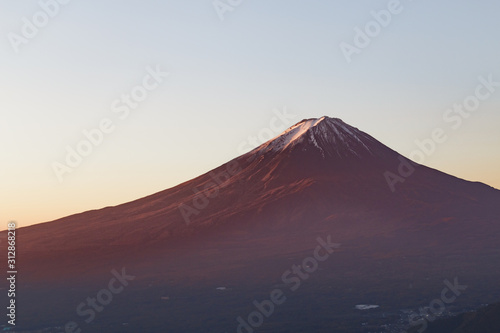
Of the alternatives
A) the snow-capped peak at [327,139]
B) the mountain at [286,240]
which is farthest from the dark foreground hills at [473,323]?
the snow-capped peak at [327,139]

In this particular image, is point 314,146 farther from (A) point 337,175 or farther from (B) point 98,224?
(B) point 98,224

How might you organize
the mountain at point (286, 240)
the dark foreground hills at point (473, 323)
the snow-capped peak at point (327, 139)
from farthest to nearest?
the snow-capped peak at point (327, 139)
the mountain at point (286, 240)
the dark foreground hills at point (473, 323)

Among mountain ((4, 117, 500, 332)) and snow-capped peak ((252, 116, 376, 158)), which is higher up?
snow-capped peak ((252, 116, 376, 158))

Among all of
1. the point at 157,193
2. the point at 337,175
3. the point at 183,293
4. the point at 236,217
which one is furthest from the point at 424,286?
the point at 157,193

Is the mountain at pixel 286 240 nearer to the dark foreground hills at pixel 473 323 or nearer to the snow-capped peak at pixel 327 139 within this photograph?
the snow-capped peak at pixel 327 139

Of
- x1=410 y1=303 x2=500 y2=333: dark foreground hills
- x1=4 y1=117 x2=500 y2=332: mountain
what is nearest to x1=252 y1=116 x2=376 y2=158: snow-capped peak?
x1=4 y1=117 x2=500 y2=332: mountain

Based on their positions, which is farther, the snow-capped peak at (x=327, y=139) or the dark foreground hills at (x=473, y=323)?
the snow-capped peak at (x=327, y=139)

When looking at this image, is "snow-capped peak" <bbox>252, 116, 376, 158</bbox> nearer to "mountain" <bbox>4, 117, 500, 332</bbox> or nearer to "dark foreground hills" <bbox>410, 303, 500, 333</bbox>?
"mountain" <bbox>4, 117, 500, 332</bbox>

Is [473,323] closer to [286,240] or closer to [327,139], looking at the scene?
[286,240]
